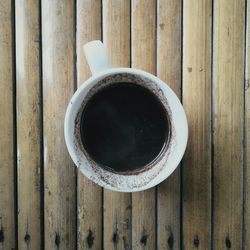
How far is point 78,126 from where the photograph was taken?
53cm

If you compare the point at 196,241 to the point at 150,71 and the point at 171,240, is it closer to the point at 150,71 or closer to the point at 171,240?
the point at 171,240

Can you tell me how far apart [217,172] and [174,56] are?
19 cm

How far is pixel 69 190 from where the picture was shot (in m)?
0.58

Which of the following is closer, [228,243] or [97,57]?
[97,57]

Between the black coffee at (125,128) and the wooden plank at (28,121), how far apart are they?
10cm

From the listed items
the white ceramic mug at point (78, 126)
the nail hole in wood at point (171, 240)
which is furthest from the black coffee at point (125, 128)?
the nail hole in wood at point (171, 240)

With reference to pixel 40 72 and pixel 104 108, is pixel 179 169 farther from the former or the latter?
pixel 40 72

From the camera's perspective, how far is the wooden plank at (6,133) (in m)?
0.57

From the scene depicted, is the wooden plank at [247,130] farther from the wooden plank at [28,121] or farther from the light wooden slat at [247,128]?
the wooden plank at [28,121]

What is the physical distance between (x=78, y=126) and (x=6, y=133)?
0.13 metres

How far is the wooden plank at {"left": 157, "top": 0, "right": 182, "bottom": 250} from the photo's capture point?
22.6 inches

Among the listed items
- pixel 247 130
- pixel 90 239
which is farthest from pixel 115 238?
pixel 247 130

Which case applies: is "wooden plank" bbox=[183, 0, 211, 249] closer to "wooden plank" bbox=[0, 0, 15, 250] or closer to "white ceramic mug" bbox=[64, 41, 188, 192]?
"white ceramic mug" bbox=[64, 41, 188, 192]

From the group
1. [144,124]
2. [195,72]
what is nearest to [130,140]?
[144,124]
